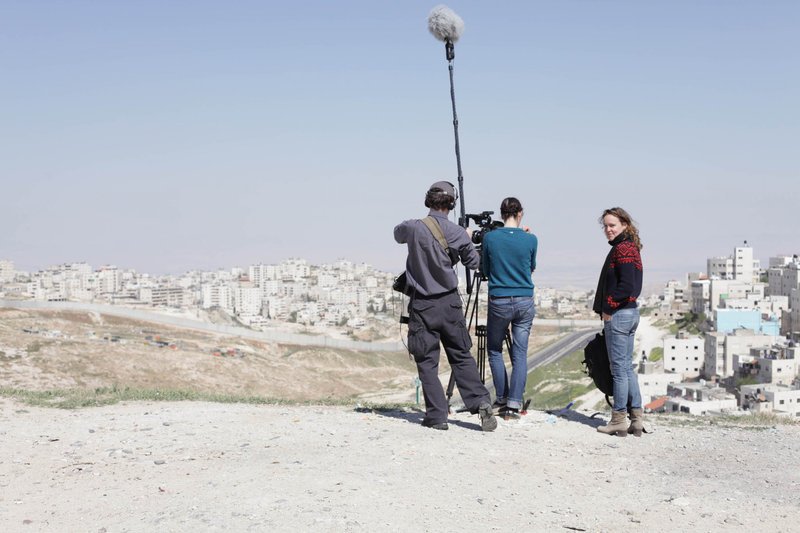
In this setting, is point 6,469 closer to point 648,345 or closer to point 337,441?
point 337,441

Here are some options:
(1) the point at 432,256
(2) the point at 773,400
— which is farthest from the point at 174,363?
(1) the point at 432,256

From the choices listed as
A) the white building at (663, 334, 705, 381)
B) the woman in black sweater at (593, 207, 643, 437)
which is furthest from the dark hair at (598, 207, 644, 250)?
the white building at (663, 334, 705, 381)

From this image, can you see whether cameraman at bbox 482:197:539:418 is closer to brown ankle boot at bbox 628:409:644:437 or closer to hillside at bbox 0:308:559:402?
brown ankle boot at bbox 628:409:644:437

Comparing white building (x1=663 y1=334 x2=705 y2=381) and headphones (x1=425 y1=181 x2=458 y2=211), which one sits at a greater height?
headphones (x1=425 y1=181 x2=458 y2=211)

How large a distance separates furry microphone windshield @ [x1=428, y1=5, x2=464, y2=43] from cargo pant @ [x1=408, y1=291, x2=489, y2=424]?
11.9 feet

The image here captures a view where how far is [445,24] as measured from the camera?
9758 mm

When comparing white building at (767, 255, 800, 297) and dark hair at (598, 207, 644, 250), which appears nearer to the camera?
Result: dark hair at (598, 207, 644, 250)

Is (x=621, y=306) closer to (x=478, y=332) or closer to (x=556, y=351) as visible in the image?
(x=478, y=332)

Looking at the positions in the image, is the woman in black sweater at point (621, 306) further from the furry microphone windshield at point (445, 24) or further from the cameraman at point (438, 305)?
the furry microphone windshield at point (445, 24)

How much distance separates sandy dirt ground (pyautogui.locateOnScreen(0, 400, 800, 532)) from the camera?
5.36 m

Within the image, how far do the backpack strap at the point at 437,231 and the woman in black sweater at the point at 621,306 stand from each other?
5.14 feet

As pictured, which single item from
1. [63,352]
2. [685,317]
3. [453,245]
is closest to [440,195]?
[453,245]

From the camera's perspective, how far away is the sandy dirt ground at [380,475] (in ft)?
17.6

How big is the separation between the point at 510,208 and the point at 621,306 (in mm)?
1526
